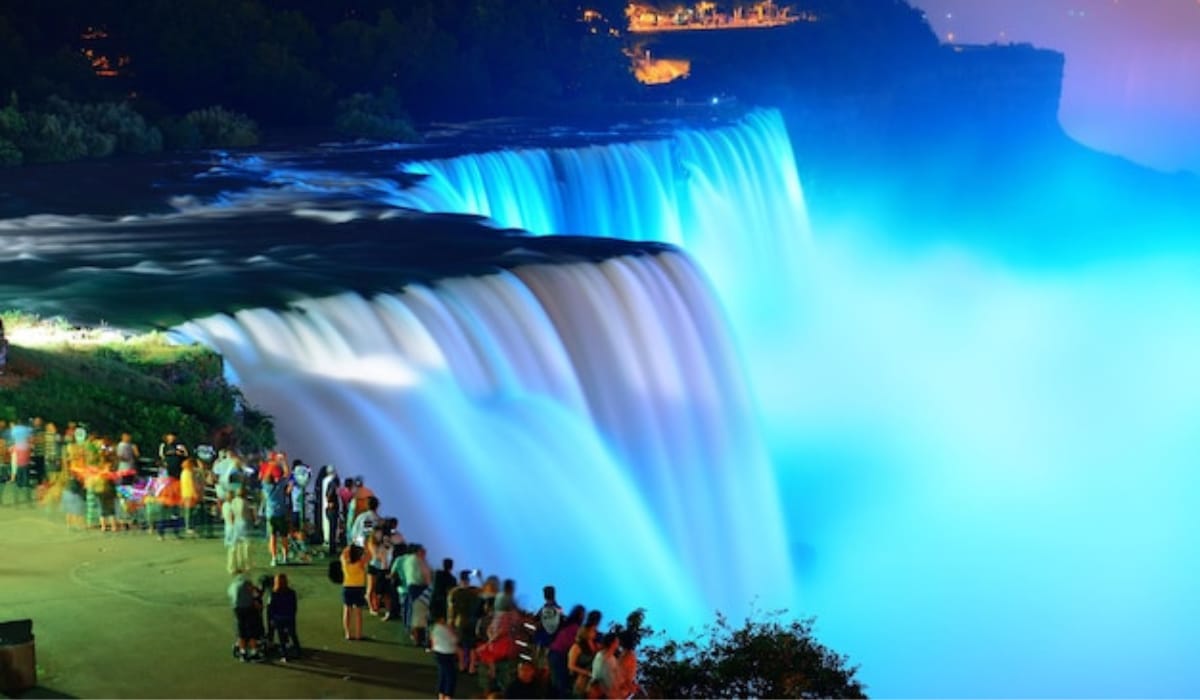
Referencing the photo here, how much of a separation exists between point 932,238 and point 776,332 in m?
30.8

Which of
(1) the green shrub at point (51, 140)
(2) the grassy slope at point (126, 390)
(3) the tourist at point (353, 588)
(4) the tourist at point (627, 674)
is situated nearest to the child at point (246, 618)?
(3) the tourist at point (353, 588)

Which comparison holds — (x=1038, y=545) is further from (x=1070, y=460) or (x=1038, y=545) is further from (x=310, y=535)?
(x=310, y=535)

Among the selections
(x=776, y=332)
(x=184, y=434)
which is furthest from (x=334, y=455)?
(x=776, y=332)

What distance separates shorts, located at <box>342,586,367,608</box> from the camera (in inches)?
600

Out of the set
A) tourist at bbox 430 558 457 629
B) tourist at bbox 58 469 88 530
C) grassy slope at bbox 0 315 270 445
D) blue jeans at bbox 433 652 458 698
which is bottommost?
blue jeans at bbox 433 652 458 698

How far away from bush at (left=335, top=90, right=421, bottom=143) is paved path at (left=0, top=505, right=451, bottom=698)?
3684 centimetres

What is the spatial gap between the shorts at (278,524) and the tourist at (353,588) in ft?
5.61

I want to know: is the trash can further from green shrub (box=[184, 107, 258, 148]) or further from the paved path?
green shrub (box=[184, 107, 258, 148])

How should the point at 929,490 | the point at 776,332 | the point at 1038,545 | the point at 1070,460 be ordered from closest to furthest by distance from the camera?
the point at 1038,545 < the point at 929,490 < the point at 1070,460 < the point at 776,332

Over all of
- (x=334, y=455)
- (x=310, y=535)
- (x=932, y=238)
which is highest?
(x=932, y=238)

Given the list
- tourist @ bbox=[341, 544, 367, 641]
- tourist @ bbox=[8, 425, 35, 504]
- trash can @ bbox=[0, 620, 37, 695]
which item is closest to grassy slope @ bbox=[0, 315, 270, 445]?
tourist @ bbox=[8, 425, 35, 504]

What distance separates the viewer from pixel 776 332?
49.4 metres

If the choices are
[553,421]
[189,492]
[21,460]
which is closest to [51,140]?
[553,421]

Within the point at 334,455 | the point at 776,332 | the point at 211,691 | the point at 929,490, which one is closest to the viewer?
the point at 211,691
